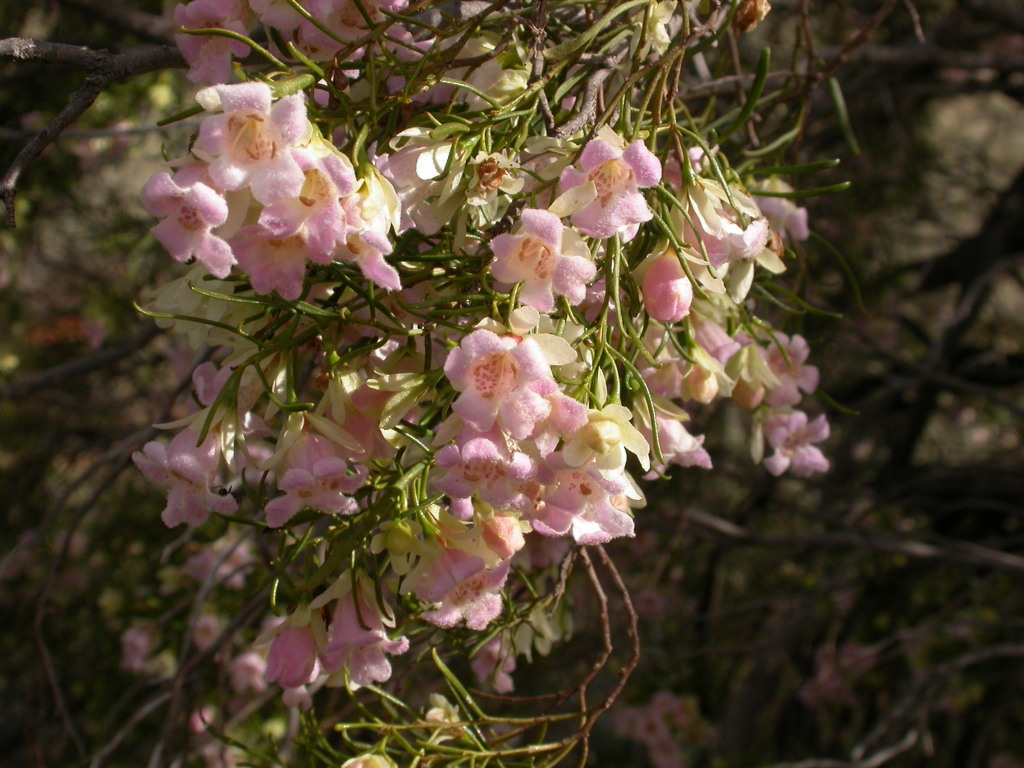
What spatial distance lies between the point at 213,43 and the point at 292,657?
533 mm

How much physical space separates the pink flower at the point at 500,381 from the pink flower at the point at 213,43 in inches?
14.2

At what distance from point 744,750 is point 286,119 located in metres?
2.68

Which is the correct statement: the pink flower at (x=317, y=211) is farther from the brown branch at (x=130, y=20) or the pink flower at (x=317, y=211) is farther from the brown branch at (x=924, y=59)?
the brown branch at (x=130, y=20)

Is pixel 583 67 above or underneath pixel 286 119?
underneath

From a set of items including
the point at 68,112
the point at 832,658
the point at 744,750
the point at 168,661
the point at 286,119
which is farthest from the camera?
the point at 744,750

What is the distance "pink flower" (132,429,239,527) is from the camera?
2.32 ft

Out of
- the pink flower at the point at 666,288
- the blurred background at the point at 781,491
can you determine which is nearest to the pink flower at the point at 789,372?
the pink flower at the point at 666,288

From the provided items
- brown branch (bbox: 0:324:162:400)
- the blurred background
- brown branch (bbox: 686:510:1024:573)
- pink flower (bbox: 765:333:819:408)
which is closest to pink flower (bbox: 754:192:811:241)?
pink flower (bbox: 765:333:819:408)

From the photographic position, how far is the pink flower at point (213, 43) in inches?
29.3

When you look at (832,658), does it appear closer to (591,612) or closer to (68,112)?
(591,612)

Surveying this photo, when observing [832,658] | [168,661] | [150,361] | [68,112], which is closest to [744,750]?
[832,658]

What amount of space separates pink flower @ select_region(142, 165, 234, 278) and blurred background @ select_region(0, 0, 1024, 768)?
5.05ft

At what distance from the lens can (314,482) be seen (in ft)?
2.20

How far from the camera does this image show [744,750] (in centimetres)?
276
